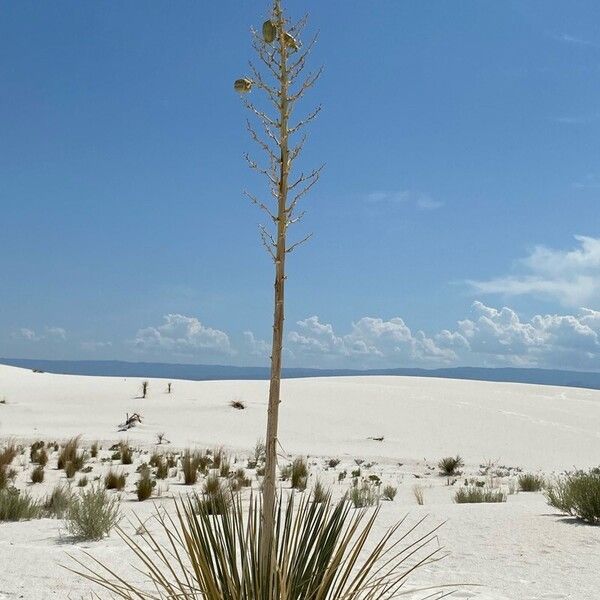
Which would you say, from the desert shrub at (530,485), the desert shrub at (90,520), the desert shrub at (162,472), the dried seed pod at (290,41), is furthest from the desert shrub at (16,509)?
the desert shrub at (530,485)

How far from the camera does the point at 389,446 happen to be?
23031 millimetres

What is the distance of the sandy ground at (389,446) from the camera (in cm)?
632

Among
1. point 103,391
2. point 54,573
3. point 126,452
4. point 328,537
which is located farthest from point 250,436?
point 328,537

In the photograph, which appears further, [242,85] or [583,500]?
[583,500]

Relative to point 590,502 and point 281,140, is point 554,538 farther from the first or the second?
point 281,140

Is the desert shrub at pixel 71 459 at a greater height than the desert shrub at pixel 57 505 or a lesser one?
lesser

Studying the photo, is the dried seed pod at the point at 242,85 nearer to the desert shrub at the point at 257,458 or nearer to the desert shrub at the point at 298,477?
the desert shrub at the point at 298,477

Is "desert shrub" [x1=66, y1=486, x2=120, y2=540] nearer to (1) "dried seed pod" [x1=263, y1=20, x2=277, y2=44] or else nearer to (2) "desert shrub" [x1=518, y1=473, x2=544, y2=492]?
(1) "dried seed pod" [x1=263, y1=20, x2=277, y2=44]

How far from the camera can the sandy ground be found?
249 inches

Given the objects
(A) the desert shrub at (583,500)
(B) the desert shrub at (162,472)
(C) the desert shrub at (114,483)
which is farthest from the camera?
(B) the desert shrub at (162,472)

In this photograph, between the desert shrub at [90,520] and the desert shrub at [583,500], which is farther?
the desert shrub at [583,500]

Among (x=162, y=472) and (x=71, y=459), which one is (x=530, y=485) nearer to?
(x=162, y=472)

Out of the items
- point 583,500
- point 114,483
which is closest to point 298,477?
point 114,483

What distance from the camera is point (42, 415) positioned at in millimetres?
27625
